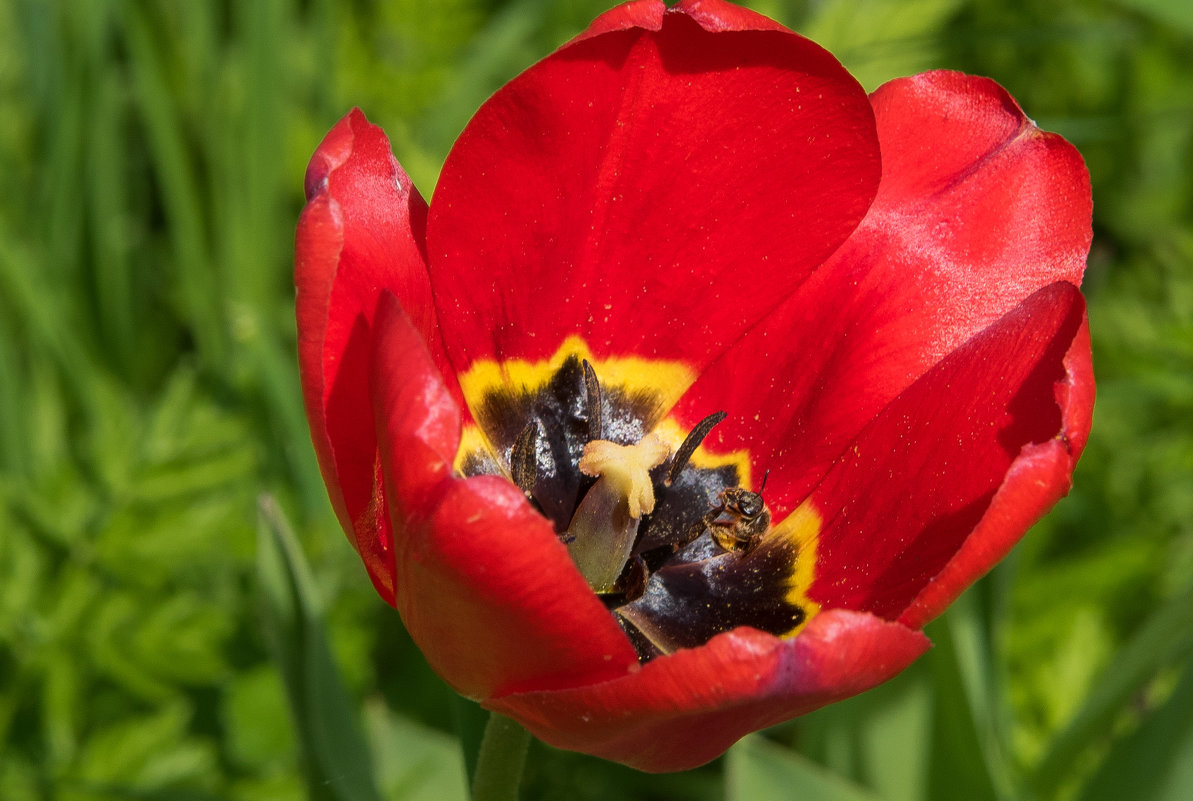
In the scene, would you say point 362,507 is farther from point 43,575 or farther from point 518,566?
point 43,575

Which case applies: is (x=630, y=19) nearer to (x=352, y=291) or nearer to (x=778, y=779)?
(x=352, y=291)

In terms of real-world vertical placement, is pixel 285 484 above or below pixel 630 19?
below

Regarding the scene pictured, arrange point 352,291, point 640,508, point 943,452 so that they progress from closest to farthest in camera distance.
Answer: point 352,291 → point 943,452 → point 640,508

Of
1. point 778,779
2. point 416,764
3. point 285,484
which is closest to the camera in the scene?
point 778,779

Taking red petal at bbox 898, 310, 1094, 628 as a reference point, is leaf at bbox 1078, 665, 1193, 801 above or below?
below

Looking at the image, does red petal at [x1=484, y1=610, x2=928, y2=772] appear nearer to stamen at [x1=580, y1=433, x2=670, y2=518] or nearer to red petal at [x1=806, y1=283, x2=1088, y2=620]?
red petal at [x1=806, y1=283, x2=1088, y2=620]

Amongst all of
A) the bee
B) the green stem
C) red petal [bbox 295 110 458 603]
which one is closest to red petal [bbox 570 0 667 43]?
red petal [bbox 295 110 458 603]

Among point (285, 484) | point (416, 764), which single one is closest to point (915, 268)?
point (416, 764)
